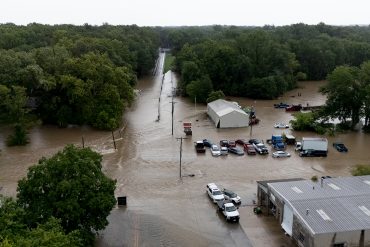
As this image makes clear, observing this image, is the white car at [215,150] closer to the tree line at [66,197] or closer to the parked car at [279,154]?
the parked car at [279,154]

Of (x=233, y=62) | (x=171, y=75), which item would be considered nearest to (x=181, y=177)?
(x=233, y=62)

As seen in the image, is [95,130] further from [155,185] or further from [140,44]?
[140,44]

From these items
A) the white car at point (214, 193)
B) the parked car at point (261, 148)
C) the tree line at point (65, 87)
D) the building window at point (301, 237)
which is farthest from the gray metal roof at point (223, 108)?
the building window at point (301, 237)

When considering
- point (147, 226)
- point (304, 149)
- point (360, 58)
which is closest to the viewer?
point (147, 226)

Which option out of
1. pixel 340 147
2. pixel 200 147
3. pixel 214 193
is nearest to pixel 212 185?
pixel 214 193

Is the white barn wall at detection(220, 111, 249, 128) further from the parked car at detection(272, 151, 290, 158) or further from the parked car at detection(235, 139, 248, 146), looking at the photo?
the parked car at detection(272, 151, 290, 158)
